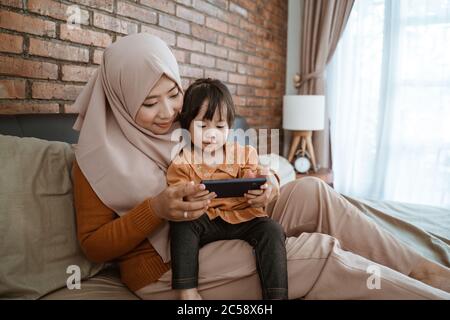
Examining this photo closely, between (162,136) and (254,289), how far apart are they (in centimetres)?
55

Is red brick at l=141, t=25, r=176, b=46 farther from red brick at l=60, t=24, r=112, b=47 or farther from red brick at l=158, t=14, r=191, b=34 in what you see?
red brick at l=60, t=24, r=112, b=47

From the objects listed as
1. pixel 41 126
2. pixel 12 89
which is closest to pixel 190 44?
pixel 12 89

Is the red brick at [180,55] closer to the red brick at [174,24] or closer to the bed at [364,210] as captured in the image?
the red brick at [174,24]

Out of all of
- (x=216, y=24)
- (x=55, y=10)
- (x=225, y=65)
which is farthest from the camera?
(x=225, y=65)

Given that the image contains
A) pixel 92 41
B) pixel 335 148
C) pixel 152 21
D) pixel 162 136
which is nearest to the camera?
Answer: pixel 162 136

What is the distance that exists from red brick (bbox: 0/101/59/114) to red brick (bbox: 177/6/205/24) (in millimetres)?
1043

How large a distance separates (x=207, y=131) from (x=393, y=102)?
2.41 meters

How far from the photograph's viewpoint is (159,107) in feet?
3.74

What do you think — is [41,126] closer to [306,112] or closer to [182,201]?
[182,201]
